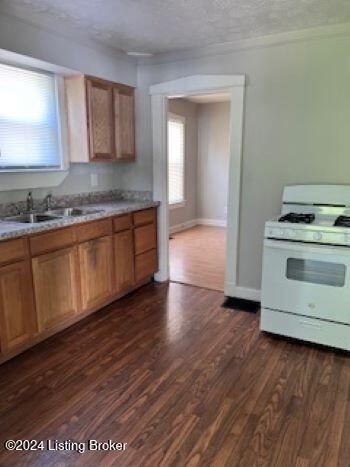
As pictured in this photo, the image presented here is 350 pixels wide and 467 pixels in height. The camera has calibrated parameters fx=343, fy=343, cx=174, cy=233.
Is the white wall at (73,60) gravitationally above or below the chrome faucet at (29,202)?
above

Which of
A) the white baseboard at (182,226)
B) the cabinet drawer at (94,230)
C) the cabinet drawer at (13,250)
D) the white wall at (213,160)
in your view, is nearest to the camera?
the cabinet drawer at (13,250)

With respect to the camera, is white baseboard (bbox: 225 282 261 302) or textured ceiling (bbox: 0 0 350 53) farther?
white baseboard (bbox: 225 282 261 302)

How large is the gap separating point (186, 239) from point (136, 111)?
275 cm

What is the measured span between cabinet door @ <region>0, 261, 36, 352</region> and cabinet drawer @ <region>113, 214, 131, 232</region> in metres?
1.00

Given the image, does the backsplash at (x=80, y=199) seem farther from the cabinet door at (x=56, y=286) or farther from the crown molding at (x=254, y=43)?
the crown molding at (x=254, y=43)

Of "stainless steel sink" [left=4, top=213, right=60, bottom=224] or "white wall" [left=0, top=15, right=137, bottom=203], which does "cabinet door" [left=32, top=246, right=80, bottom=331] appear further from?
"white wall" [left=0, top=15, right=137, bottom=203]

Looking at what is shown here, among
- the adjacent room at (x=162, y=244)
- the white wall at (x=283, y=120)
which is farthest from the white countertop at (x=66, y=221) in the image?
the white wall at (x=283, y=120)

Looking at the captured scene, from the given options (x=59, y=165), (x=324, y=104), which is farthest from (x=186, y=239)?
(x=324, y=104)

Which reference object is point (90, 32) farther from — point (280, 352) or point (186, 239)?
point (186, 239)

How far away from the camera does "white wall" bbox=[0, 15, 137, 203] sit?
2.58 meters

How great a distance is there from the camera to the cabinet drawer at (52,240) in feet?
8.05

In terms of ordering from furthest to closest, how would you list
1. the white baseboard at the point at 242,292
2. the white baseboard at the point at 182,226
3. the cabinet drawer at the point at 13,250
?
the white baseboard at the point at 182,226 → the white baseboard at the point at 242,292 → the cabinet drawer at the point at 13,250

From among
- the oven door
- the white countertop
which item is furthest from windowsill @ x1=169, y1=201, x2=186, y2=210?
the oven door

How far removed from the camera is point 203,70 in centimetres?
335
